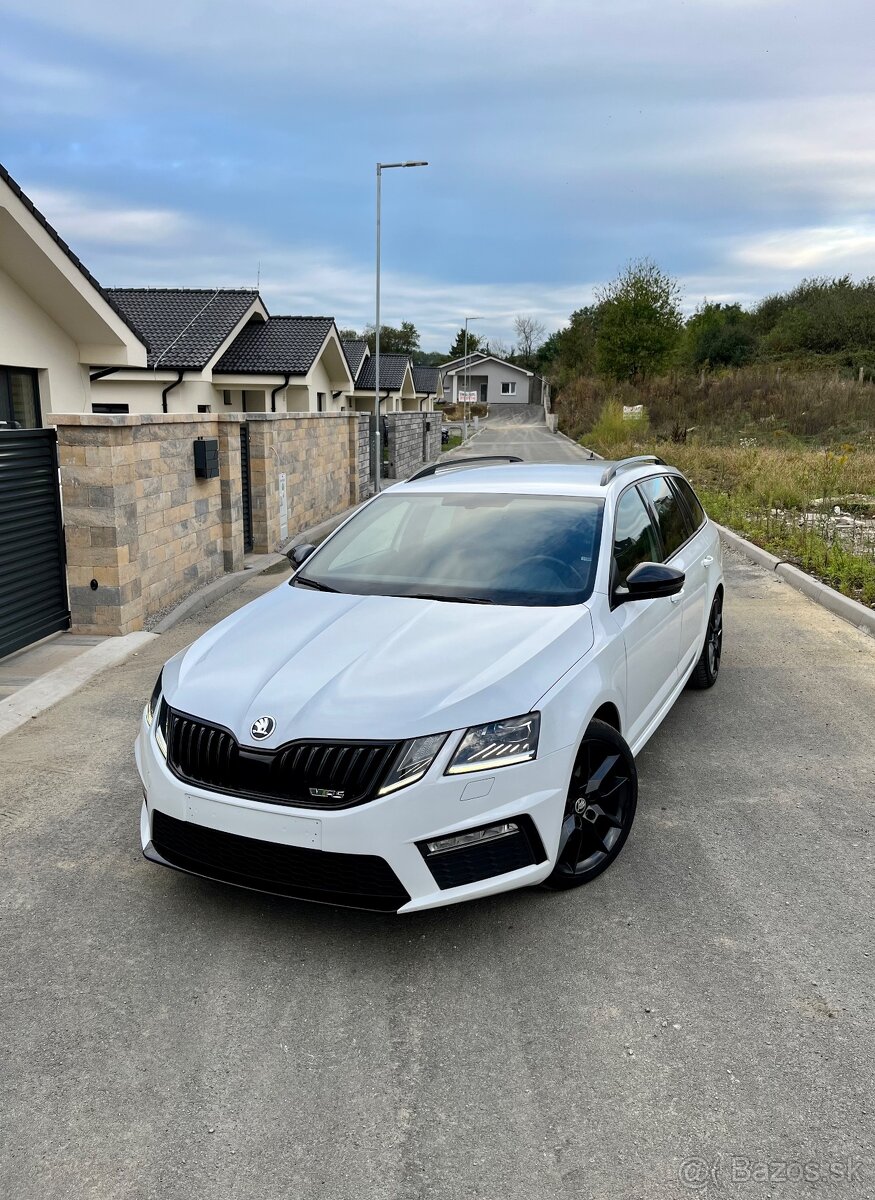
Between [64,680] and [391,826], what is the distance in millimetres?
4340

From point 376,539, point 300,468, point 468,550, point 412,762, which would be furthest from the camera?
point 300,468

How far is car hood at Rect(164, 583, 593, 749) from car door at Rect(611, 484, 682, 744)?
0.46 metres

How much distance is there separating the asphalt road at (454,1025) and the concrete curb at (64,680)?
52.6 inches

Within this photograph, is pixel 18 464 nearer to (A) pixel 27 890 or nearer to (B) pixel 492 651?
(A) pixel 27 890

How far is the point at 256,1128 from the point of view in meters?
2.50

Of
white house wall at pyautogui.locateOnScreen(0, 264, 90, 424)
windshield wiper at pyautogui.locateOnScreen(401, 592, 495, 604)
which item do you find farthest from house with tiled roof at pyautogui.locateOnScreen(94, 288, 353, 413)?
windshield wiper at pyautogui.locateOnScreen(401, 592, 495, 604)

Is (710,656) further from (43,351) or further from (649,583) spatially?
(43,351)

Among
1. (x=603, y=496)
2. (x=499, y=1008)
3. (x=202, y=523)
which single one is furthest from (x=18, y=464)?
(x=499, y=1008)

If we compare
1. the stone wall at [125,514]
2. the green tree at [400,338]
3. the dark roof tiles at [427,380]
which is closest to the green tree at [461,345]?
the green tree at [400,338]

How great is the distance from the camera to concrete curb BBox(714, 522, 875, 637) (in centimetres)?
825

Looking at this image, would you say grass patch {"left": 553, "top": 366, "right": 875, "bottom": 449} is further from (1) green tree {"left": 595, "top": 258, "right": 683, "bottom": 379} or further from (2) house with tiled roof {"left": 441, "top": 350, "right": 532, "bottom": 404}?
(2) house with tiled roof {"left": 441, "top": 350, "right": 532, "bottom": 404}

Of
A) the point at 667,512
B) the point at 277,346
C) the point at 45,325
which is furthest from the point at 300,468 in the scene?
the point at 277,346

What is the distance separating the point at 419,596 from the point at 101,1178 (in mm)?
2523

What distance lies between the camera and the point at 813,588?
962cm
